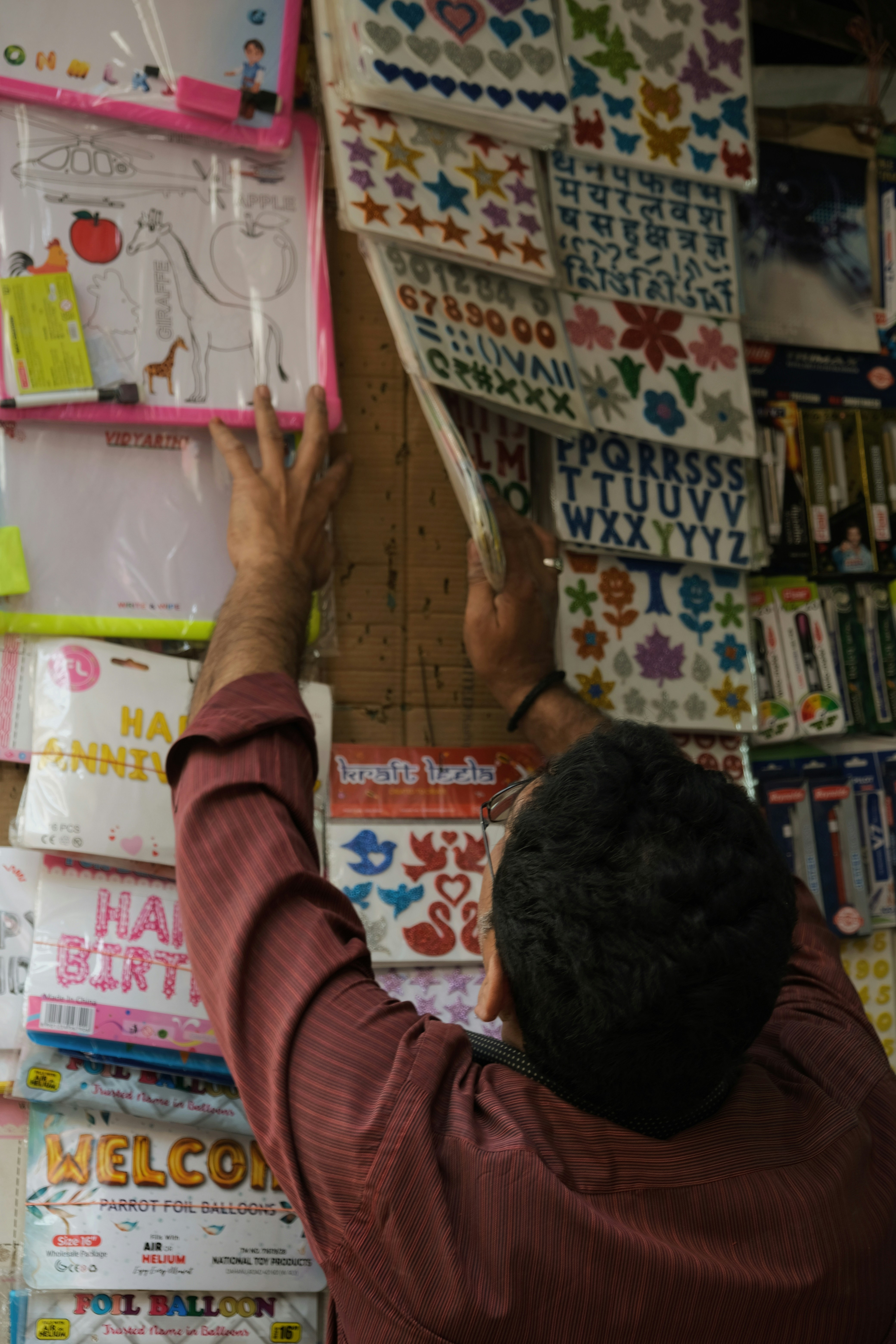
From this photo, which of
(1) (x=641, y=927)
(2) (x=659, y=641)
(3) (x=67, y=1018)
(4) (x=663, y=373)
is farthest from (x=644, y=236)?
(3) (x=67, y=1018)

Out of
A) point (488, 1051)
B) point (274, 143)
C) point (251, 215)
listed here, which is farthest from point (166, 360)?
point (488, 1051)

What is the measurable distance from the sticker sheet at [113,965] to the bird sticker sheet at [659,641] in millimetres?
684

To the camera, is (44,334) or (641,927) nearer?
(641,927)

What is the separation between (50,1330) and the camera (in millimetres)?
1434

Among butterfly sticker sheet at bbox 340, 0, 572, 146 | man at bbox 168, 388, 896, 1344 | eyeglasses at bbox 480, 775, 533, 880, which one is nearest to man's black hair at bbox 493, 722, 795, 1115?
man at bbox 168, 388, 896, 1344

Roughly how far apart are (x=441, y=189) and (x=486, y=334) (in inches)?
8.3

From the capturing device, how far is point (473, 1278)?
827 mm

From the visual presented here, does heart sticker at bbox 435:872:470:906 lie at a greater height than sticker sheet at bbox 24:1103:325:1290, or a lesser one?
greater

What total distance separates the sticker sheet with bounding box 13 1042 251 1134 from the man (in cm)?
55

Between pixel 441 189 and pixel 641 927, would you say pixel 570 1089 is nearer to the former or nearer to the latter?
pixel 641 927

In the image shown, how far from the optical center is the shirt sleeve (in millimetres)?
878

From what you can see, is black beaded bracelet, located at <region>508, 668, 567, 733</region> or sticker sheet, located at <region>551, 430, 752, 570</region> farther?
sticker sheet, located at <region>551, 430, 752, 570</region>

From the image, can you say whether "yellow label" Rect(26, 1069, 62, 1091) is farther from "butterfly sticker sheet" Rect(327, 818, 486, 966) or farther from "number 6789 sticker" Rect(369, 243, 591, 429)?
"number 6789 sticker" Rect(369, 243, 591, 429)

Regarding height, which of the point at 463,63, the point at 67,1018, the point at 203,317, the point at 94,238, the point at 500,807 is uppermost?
the point at 463,63
